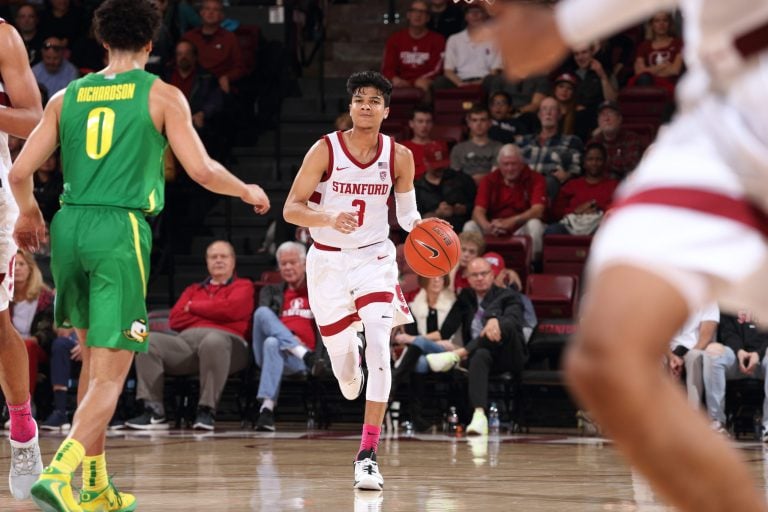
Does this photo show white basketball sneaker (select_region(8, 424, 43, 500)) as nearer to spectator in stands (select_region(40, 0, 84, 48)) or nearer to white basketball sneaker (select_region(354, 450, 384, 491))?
white basketball sneaker (select_region(354, 450, 384, 491))

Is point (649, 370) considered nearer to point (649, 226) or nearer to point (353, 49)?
point (649, 226)

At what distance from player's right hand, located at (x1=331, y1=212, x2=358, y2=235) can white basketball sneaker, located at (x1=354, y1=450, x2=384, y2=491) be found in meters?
1.14

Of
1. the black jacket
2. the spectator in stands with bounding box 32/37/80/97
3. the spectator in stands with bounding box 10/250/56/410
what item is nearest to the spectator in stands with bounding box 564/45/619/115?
the black jacket

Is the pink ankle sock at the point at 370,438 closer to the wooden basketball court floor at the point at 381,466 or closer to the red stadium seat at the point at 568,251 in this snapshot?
the wooden basketball court floor at the point at 381,466

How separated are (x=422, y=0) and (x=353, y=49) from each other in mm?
1484

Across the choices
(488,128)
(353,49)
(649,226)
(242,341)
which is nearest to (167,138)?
(649,226)

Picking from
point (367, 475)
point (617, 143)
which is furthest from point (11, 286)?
point (617, 143)

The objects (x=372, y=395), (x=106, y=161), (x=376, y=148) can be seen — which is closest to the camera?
(x=106, y=161)

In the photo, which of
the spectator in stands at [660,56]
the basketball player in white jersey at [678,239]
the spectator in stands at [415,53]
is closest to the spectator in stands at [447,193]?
the spectator in stands at [415,53]

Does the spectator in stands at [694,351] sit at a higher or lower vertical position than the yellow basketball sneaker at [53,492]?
higher

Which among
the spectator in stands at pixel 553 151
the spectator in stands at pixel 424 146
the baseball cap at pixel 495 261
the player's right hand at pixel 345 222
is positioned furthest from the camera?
the spectator in stands at pixel 424 146

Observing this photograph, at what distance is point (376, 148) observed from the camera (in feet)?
23.4

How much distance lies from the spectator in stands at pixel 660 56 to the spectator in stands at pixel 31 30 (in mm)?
6693

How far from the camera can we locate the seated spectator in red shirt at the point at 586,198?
38.2 ft
